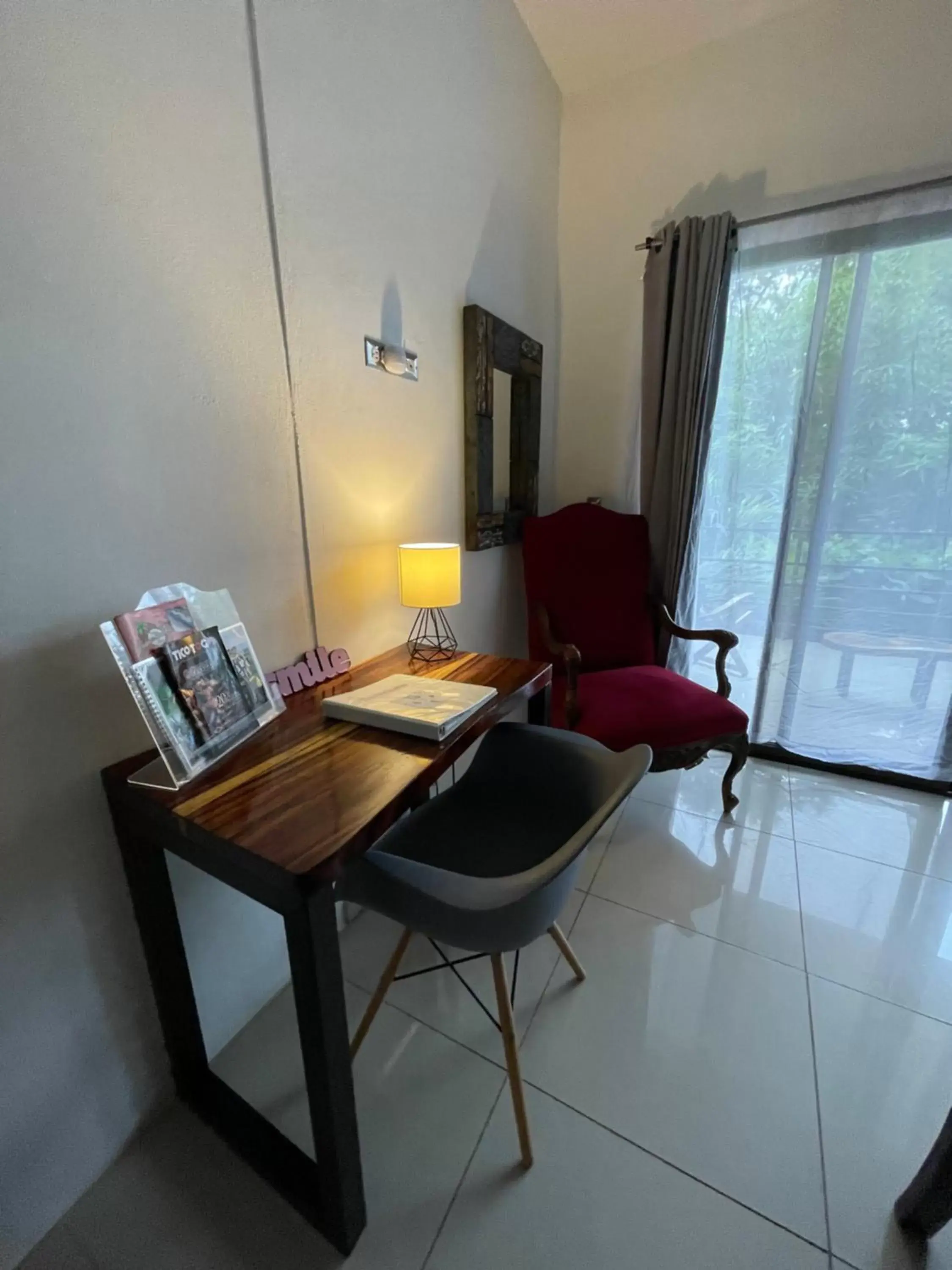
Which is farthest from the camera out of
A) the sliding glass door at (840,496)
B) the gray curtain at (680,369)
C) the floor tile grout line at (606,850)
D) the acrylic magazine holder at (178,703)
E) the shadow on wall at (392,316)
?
the gray curtain at (680,369)

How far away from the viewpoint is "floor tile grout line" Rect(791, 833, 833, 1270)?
86 centimetres

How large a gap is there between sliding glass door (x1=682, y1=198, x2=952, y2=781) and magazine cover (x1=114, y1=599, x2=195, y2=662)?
198 centimetres

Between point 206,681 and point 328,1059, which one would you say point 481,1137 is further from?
point 206,681

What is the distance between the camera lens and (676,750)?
1729mm

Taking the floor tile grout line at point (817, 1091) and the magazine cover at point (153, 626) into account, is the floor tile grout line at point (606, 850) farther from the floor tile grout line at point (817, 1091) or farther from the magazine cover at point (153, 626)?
the magazine cover at point (153, 626)

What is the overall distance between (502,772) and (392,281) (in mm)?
1294

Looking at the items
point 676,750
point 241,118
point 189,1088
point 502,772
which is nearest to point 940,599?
point 676,750

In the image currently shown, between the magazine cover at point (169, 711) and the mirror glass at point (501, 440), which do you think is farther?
the mirror glass at point (501, 440)

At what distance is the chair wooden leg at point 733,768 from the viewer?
1820mm

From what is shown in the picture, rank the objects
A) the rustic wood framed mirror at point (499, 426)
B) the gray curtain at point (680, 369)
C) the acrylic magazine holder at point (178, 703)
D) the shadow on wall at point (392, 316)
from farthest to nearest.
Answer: the gray curtain at point (680, 369) → the rustic wood framed mirror at point (499, 426) → the shadow on wall at point (392, 316) → the acrylic magazine holder at point (178, 703)

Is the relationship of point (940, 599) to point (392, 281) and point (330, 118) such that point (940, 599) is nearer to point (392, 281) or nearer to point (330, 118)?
point (392, 281)

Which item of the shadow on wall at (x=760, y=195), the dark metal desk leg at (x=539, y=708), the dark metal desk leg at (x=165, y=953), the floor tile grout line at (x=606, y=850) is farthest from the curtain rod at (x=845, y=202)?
the dark metal desk leg at (x=165, y=953)

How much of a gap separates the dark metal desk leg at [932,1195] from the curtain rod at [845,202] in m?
2.48

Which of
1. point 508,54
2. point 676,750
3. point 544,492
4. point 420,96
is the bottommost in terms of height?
point 676,750
